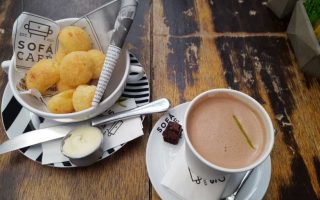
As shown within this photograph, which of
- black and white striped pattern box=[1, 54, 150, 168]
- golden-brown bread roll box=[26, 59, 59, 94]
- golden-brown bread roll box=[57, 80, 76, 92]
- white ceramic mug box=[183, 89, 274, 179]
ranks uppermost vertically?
white ceramic mug box=[183, 89, 274, 179]

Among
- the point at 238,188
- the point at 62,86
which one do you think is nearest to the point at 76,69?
the point at 62,86

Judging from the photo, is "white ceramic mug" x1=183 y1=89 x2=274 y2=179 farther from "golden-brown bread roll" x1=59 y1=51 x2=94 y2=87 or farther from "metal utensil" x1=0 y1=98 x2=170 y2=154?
"golden-brown bread roll" x1=59 y1=51 x2=94 y2=87

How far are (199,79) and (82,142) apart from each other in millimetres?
317

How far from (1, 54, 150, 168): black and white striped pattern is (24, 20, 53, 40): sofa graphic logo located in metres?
0.14

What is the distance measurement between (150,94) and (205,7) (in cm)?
34

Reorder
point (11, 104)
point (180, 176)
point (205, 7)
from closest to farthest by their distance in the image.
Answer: point (180, 176) < point (11, 104) < point (205, 7)

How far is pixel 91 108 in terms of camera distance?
23.8 inches

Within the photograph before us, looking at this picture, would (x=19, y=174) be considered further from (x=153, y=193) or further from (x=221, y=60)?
(x=221, y=60)

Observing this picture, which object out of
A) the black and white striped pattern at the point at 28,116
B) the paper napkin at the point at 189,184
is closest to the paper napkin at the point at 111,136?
the black and white striped pattern at the point at 28,116

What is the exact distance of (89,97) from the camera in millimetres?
607

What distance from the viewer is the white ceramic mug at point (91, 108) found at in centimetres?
61


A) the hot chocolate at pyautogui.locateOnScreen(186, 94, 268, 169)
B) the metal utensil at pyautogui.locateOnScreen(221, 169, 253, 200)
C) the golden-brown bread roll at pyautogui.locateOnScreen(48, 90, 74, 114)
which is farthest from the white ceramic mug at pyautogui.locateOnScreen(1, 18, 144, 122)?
the metal utensil at pyautogui.locateOnScreen(221, 169, 253, 200)

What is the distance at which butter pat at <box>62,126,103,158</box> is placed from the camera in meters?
0.58

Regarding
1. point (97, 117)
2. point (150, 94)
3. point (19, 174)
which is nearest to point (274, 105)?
point (150, 94)
